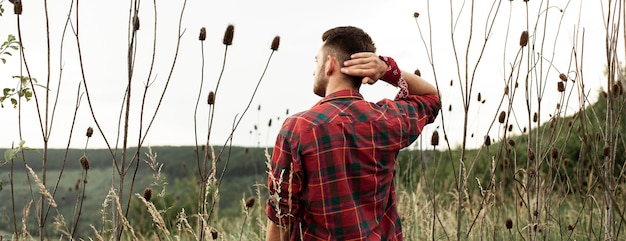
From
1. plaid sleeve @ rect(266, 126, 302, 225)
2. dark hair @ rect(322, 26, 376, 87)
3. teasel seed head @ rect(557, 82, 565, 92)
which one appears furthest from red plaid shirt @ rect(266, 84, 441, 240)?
teasel seed head @ rect(557, 82, 565, 92)

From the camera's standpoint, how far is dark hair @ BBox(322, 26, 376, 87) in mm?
2246

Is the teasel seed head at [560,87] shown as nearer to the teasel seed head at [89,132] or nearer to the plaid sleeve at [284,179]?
the plaid sleeve at [284,179]

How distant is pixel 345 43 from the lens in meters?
2.26

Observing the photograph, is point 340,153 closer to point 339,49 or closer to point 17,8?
point 339,49

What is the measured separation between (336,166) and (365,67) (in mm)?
349

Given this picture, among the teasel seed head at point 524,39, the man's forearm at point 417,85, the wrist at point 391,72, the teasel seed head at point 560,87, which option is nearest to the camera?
the wrist at point 391,72

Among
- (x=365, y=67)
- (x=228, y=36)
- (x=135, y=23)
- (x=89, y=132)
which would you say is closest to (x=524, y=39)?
(x=365, y=67)

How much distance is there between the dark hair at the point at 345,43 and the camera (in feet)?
7.37

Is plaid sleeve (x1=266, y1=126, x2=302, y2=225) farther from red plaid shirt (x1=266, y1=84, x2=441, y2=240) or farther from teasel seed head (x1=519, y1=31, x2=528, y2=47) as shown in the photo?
teasel seed head (x1=519, y1=31, x2=528, y2=47)

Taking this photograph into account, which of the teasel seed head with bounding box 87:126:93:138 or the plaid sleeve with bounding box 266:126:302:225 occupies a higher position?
the teasel seed head with bounding box 87:126:93:138

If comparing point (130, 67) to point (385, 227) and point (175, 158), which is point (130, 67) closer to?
point (385, 227)

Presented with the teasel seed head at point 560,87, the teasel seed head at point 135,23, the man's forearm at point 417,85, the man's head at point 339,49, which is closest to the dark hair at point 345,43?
the man's head at point 339,49

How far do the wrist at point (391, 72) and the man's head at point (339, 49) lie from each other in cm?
9

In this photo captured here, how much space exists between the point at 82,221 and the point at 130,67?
7381mm
